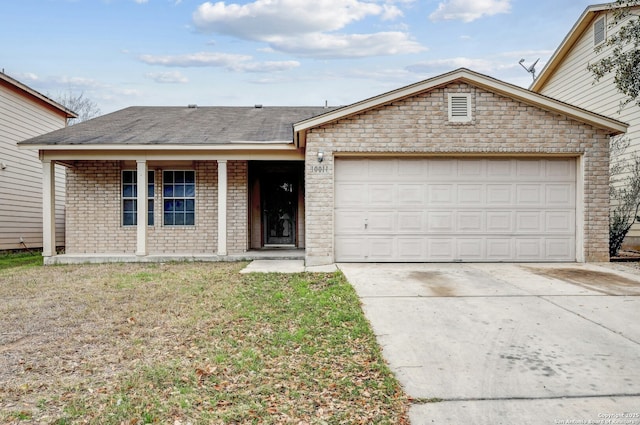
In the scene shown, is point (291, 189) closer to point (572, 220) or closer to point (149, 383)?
Answer: point (572, 220)

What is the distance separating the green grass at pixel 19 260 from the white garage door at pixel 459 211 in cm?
806

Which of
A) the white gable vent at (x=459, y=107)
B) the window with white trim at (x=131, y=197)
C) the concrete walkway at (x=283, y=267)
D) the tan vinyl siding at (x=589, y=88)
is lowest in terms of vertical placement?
the concrete walkway at (x=283, y=267)

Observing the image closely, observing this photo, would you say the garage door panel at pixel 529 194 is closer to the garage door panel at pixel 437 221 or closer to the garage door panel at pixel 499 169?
the garage door panel at pixel 499 169

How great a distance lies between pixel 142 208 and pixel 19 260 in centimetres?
434

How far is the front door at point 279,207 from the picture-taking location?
41.2 ft

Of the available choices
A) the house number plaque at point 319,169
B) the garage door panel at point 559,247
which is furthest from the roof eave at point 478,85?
the garage door panel at point 559,247

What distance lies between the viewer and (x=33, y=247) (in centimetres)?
1438

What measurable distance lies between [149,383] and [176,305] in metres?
2.64

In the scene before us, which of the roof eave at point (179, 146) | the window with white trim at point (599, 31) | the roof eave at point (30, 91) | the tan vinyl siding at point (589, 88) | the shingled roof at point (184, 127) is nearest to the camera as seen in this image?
the roof eave at point (179, 146)

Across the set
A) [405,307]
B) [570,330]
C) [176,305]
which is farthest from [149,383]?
[570,330]

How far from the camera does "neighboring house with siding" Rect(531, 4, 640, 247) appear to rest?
1132 centimetres

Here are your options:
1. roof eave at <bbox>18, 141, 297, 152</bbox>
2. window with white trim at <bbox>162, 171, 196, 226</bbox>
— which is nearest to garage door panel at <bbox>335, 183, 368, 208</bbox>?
roof eave at <bbox>18, 141, 297, 152</bbox>

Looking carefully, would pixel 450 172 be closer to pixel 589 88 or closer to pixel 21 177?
pixel 589 88

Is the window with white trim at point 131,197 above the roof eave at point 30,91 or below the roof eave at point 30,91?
below
